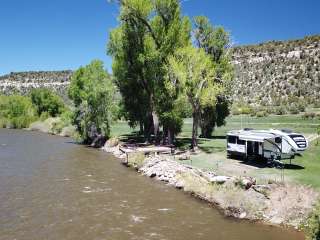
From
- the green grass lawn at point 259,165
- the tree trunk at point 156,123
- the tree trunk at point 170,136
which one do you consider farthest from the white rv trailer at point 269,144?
the tree trunk at point 156,123

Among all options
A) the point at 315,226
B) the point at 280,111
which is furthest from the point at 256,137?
the point at 280,111

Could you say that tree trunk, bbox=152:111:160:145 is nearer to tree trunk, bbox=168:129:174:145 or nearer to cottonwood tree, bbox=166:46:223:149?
tree trunk, bbox=168:129:174:145

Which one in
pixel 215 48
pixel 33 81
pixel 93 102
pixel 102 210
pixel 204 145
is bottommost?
pixel 102 210

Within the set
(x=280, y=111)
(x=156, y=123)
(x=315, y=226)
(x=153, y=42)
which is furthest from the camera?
(x=280, y=111)

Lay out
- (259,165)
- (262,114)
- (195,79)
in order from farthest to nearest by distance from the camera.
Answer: (262,114) < (195,79) < (259,165)

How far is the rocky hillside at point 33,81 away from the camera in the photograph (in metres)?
170

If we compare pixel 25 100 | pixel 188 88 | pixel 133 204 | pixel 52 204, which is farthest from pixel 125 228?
pixel 25 100

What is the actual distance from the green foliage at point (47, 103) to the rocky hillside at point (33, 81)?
61.4 meters

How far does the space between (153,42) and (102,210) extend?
2624 centimetres

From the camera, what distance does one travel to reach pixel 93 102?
57281 mm

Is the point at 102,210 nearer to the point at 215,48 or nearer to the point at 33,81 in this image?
the point at 215,48

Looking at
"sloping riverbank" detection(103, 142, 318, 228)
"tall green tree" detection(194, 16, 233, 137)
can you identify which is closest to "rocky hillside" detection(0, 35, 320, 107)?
"tall green tree" detection(194, 16, 233, 137)

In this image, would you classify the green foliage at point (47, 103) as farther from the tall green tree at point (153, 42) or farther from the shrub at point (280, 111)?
the tall green tree at point (153, 42)

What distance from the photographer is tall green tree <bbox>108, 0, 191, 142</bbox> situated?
156 feet
